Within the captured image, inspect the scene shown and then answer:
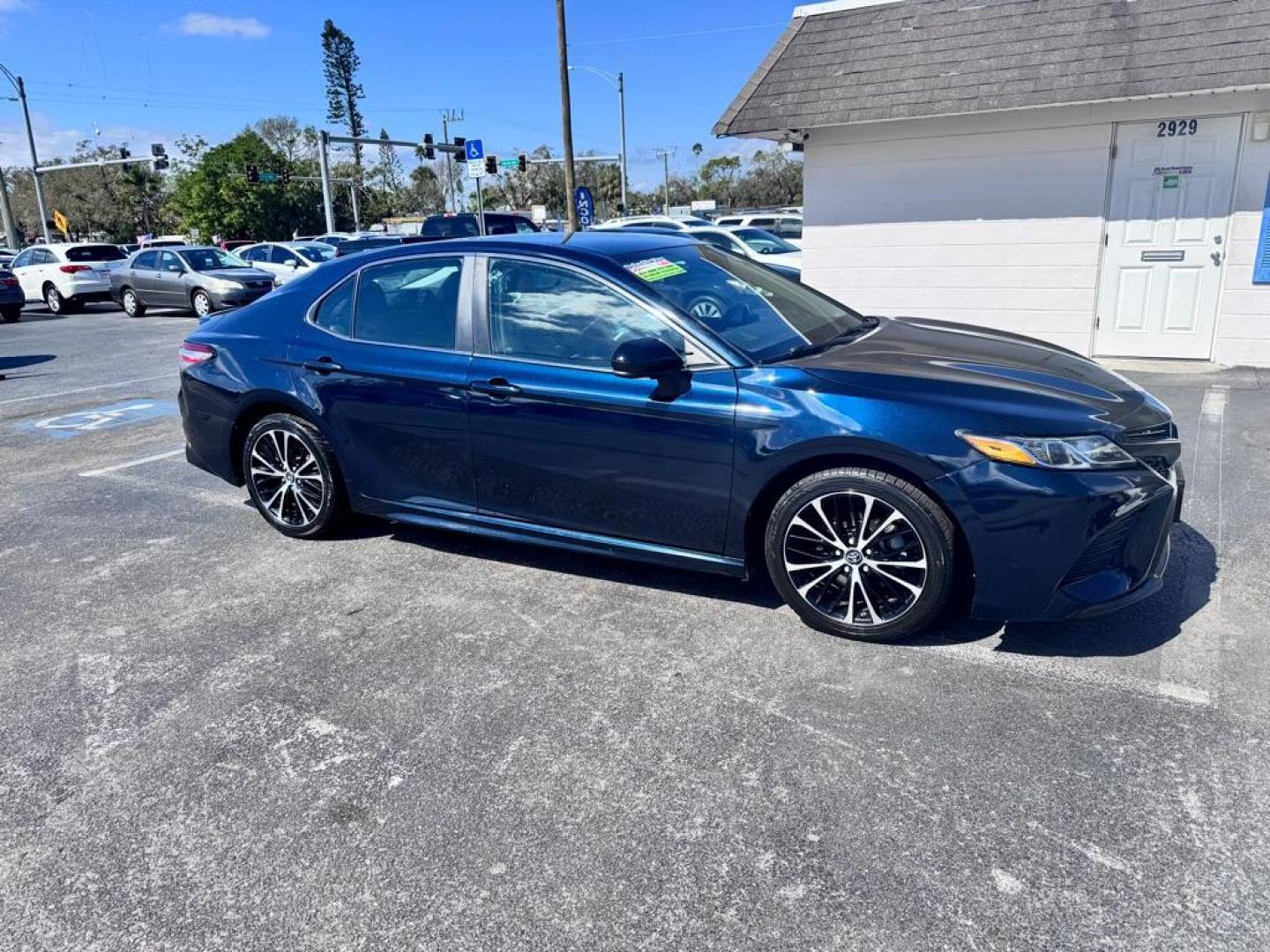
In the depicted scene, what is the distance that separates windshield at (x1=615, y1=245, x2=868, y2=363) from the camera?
4.00 meters

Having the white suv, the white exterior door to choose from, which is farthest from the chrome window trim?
the white suv

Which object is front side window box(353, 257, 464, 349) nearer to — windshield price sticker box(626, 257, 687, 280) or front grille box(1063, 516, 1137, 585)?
windshield price sticker box(626, 257, 687, 280)

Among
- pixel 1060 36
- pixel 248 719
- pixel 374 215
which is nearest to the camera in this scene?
pixel 248 719

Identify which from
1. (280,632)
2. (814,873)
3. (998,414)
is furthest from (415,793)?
(998,414)

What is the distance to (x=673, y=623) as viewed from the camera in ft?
13.1

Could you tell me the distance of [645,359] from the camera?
3646 mm

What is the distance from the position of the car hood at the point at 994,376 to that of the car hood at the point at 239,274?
54.2 ft

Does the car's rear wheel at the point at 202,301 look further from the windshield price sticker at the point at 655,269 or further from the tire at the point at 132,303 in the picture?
the windshield price sticker at the point at 655,269

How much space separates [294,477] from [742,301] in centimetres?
261

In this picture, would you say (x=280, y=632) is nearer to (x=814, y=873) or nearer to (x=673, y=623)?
(x=673, y=623)

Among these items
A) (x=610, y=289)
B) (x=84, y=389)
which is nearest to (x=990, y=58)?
(x=610, y=289)

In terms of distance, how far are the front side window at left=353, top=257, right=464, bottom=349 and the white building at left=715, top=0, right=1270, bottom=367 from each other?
716cm

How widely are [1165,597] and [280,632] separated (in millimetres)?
3914

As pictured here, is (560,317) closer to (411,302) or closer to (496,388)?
(496,388)
